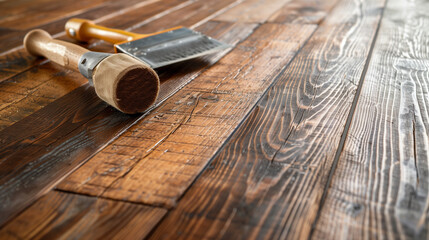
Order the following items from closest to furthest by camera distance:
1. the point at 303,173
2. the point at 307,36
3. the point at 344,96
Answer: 1. the point at 303,173
2. the point at 344,96
3. the point at 307,36

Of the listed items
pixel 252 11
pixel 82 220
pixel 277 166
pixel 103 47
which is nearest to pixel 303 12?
pixel 252 11

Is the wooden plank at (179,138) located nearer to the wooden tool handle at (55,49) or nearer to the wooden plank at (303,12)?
the wooden tool handle at (55,49)

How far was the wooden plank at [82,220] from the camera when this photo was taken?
700mm

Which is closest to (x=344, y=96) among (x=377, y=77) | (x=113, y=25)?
(x=377, y=77)

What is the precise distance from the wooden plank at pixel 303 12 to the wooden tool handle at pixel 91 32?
2.64 feet

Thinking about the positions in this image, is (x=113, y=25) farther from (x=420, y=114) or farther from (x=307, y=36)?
(x=420, y=114)

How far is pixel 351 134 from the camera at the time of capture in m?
0.96

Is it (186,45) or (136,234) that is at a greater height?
(186,45)

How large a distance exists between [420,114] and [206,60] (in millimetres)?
770

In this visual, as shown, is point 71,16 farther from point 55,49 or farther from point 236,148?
point 236,148

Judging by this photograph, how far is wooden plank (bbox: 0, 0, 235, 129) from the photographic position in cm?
121

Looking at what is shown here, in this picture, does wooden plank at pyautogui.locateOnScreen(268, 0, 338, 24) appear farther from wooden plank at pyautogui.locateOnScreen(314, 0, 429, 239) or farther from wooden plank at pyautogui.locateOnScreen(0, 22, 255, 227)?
wooden plank at pyautogui.locateOnScreen(0, 22, 255, 227)

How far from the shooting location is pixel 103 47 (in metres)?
1.74

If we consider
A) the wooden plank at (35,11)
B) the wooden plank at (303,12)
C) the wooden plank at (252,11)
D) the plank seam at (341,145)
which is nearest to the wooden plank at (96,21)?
the wooden plank at (35,11)
